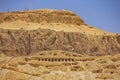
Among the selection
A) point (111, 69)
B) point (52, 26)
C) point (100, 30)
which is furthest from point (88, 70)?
point (100, 30)

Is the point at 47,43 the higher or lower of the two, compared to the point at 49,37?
lower

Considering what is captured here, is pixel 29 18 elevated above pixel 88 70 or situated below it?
above

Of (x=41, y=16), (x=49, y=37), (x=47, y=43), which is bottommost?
(x=47, y=43)

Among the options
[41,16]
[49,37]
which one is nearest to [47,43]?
[49,37]

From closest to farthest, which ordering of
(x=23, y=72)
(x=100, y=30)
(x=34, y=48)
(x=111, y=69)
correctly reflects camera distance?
(x=23, y=72)
(x=111, y=69)
(x=34, y=48)
(x=100, y=30)

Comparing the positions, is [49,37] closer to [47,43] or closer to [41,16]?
[47,43]

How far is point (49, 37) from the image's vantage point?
367ft

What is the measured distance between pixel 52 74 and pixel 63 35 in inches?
1809

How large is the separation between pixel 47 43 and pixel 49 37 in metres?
1.38

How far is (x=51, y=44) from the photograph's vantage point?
11094cm

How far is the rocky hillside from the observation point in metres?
111

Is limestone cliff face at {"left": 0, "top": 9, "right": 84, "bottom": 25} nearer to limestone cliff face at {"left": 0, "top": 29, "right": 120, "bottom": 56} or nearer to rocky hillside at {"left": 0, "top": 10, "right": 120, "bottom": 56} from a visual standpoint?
rocky hillside at {"left": 0, "top": 10, "right": 120, "bottom": 56}

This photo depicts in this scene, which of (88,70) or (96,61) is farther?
(96,61)

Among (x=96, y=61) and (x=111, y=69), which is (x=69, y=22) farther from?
(x=111, y=69)
